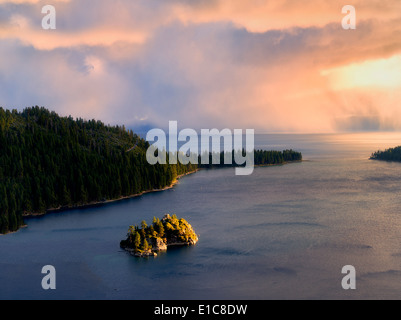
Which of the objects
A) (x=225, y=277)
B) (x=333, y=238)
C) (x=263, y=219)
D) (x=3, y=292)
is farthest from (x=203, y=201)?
(x=3, y=292)

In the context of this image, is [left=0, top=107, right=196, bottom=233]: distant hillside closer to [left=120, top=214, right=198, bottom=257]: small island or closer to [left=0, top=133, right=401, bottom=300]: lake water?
[left=0, top=133, right=401, bottom=300]: lake water

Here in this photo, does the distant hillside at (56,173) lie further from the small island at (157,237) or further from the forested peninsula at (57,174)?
the small island at (157,237)

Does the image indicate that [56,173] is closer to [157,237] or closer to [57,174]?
[57,174]

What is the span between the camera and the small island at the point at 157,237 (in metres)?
93.6

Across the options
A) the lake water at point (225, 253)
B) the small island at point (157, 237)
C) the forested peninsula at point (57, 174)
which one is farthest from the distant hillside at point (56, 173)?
the small island at point (157, 237)

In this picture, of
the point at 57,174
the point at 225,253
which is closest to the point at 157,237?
the point at 225,253

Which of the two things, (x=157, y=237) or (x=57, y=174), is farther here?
(x=57, y=174)

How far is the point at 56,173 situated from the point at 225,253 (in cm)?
9673

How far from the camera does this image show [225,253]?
94.6 m

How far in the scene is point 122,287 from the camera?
7688cm

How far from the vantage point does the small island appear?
9356 centimetres

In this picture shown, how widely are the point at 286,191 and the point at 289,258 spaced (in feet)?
313

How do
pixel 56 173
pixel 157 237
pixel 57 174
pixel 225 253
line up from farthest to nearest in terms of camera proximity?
pixel 56 173, pixel 57 174, pixel 157 237, pixel 225 253

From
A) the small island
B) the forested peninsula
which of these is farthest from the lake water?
the forested peninsula
